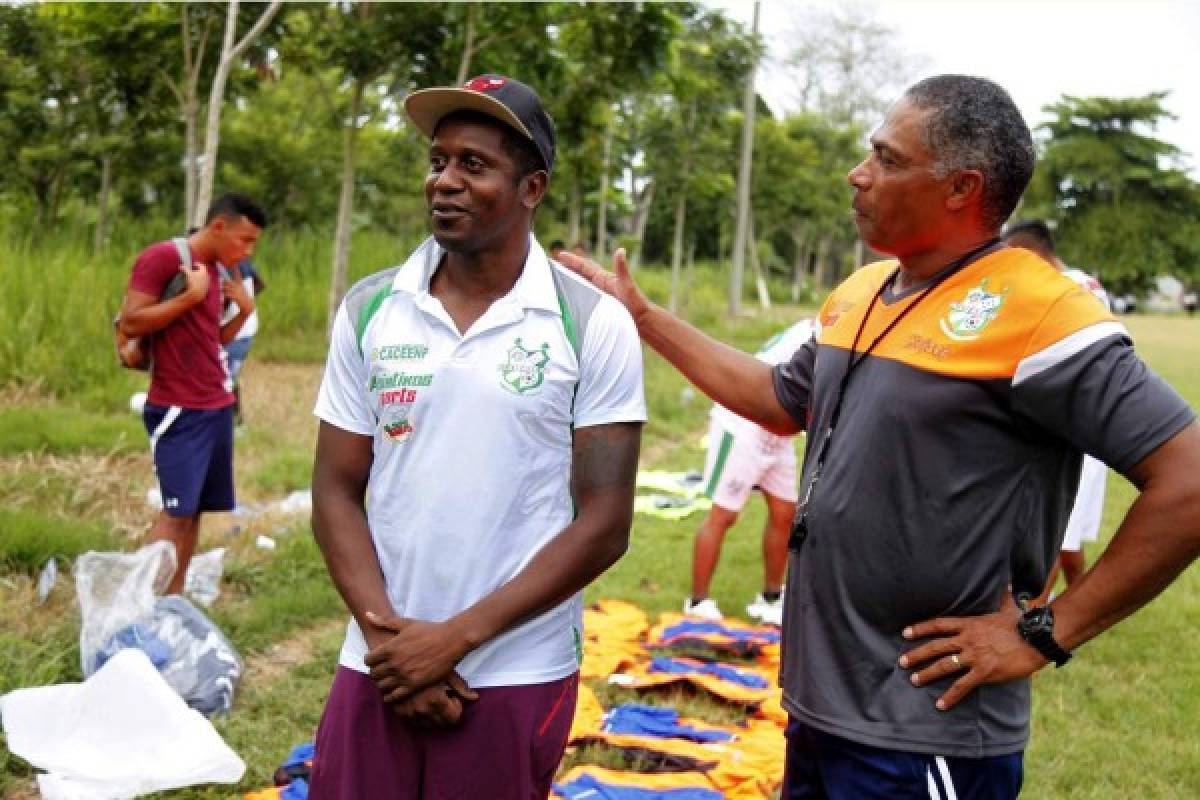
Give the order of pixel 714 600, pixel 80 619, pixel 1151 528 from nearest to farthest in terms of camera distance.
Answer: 1. pixel 1151 528
2. pixel 80 619
3. pixel 714 600

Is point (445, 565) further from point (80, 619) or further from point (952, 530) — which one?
point (80, 619)

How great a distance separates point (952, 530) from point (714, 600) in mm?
4575

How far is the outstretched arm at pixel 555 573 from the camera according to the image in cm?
242

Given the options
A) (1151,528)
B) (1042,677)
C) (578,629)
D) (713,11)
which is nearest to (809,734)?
(578,629)

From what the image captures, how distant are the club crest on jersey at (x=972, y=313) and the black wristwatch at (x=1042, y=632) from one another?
0.53 metres

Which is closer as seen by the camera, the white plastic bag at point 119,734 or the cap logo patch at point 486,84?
the cap logo patch at point 486,84

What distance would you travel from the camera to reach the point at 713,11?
18781mm

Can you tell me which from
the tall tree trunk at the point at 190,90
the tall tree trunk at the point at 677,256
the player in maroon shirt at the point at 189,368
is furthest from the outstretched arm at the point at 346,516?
the tall tree trunk at the point at 677,256

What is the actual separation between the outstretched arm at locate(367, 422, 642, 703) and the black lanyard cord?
0.36 metres

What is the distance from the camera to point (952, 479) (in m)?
2.30

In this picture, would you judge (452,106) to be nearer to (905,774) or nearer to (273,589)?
(905,774)

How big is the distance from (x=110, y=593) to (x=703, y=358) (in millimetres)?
3070

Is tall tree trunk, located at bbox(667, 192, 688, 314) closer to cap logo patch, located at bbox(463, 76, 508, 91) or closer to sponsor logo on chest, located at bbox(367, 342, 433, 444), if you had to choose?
cap logo patch, located at bbox(463, 76, 508, 91)

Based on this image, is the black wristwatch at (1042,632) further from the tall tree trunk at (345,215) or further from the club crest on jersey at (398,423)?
the tall tree trunk at (345,215)
